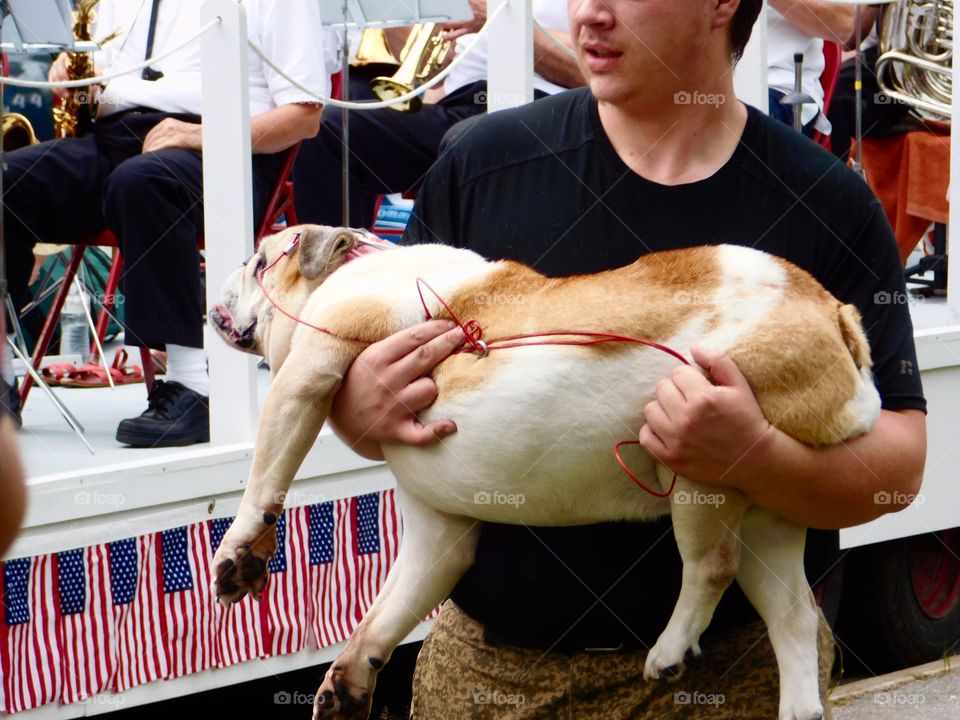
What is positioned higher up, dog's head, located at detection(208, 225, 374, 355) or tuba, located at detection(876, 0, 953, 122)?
dog's head, located at detection(208, 225, 374, 355)

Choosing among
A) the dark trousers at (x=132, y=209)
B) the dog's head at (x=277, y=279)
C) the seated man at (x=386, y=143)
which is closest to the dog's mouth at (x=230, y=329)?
the dog's head at (x=277, y=279)

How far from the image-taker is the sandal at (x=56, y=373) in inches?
209

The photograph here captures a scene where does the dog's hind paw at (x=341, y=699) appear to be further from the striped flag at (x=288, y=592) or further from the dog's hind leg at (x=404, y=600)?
the striped flag at (x=288, y=592)

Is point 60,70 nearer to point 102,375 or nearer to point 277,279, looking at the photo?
point 102,375

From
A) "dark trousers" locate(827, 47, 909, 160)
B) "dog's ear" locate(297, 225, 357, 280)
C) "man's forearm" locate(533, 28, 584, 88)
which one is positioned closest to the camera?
"dog's ear" locate(297, 225, 357, 280)

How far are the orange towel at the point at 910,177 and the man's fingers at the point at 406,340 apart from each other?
431 cm

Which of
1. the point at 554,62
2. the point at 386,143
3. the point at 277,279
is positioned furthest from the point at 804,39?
the point at 277,279

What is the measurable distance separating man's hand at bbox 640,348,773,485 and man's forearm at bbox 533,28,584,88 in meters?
3.10

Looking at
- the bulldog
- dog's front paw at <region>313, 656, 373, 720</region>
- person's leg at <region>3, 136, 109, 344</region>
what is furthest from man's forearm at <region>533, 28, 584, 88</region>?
dog's front paw at <region>313, 656, 373, 720</region>

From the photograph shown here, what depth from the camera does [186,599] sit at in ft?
11.5

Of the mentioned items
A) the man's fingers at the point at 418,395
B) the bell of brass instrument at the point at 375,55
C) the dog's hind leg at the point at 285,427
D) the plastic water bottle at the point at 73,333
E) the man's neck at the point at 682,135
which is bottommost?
the plastic water bottle at the point at 73,333

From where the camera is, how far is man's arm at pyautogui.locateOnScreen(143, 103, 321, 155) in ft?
14.5

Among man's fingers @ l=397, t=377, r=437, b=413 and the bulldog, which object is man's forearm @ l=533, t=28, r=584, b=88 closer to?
the bulldog

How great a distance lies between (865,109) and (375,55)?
208cm
